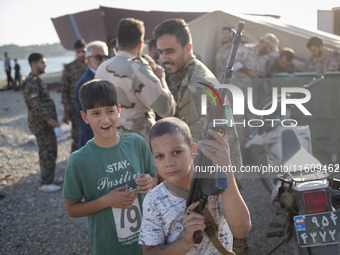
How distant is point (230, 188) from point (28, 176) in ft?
18.5

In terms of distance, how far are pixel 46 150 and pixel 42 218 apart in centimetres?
124

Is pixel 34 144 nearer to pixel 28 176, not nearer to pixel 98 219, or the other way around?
pixel 28 176

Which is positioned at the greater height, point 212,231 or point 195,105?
point 195,105

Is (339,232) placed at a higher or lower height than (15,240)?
higher

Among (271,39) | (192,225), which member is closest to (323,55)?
(271,39)

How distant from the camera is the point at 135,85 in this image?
3.22 metres

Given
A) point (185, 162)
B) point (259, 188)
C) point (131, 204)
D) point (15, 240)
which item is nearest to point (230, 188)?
point (185, 162)

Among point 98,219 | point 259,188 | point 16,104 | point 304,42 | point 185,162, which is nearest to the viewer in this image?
point 185,162

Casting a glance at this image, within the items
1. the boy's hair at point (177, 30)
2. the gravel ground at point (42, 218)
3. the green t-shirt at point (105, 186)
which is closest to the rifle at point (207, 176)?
the green t-shirt at point (105, 186)

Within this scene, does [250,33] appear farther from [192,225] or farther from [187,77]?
[192,225]

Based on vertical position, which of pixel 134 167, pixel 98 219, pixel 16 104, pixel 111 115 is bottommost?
pixel 16 104

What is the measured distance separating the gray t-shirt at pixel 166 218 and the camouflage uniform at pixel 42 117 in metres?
4.21

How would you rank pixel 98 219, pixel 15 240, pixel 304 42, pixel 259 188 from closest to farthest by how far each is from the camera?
pixel 98 219 < pixel 15 240 < pixel 259 188 < pixel 304 42

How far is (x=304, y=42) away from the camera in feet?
23.2
